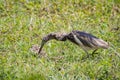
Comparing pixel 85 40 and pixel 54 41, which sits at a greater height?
pixel 85 40

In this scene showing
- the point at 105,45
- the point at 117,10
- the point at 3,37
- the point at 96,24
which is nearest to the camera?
the point at 105,45

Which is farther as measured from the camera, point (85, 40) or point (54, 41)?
point (54, 41)

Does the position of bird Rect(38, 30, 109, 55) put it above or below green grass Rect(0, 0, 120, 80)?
above

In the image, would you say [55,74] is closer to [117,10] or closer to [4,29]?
[4,29]

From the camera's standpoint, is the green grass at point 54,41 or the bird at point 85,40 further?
the bird at point 85,40

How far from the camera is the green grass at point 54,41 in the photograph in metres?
6.61

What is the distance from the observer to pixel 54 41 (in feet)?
25.6

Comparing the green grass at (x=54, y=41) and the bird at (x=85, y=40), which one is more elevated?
the bird at (x=85, y=40)

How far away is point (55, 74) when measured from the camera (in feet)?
21.6

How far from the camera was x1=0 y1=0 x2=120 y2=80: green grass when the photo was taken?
6.61 metres

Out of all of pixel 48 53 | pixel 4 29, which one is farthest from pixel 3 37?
pixel 48 53

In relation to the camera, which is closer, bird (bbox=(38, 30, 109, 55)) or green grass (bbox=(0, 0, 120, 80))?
green grass (bbox=(0, 0, 120, 80))

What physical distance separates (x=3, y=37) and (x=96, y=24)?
1.67 meters

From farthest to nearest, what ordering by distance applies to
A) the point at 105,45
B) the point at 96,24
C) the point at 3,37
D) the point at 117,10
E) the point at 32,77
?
the point at 117,10 < the point at 96,24 < the point at 3,37 < the point at 105,45 < the point at 32,77
